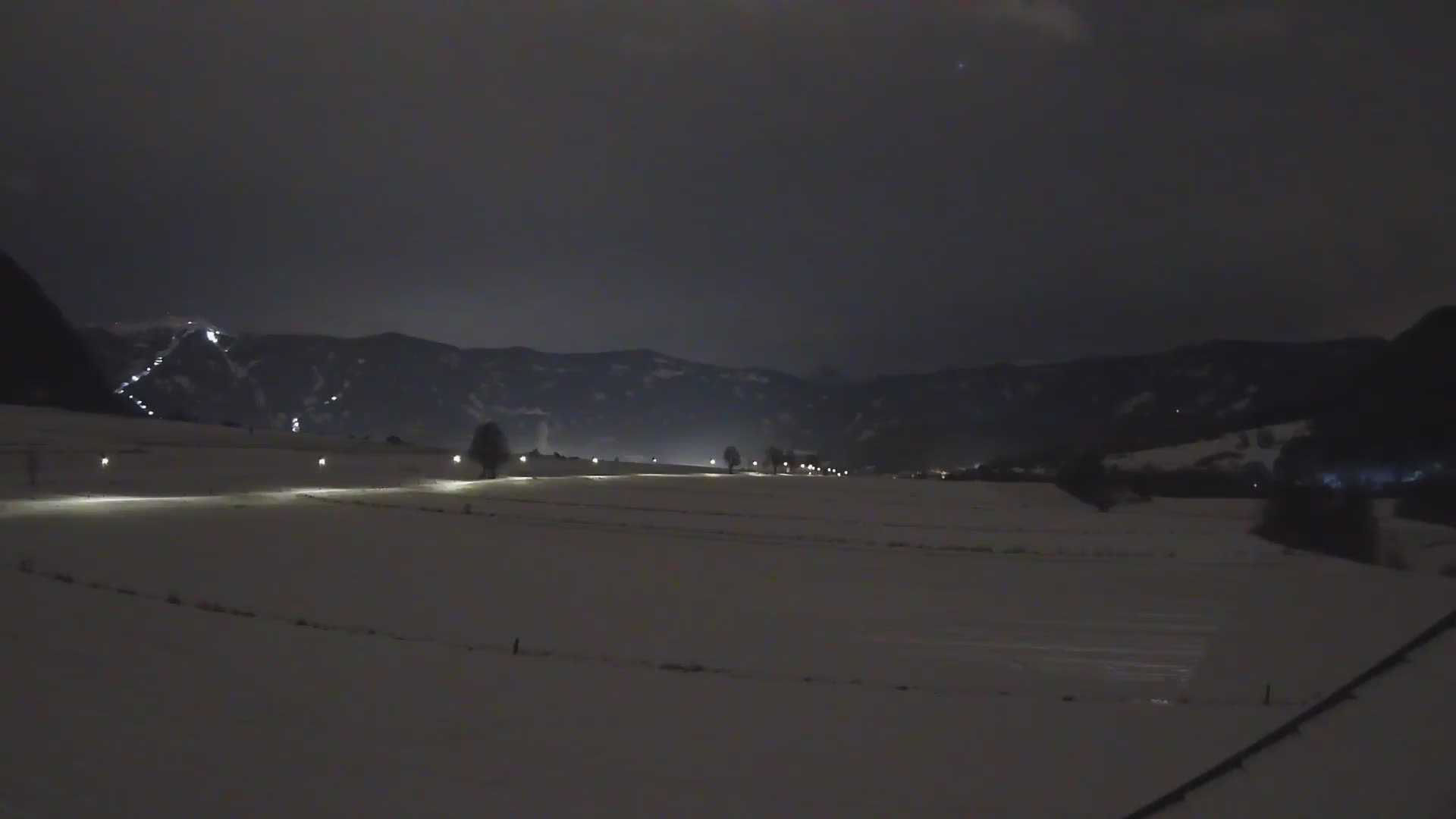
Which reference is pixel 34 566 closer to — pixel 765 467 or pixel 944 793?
pixel 944 793

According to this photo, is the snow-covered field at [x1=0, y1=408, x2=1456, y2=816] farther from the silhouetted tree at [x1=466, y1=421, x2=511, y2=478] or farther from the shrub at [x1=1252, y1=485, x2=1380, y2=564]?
the silhouetted tree at [x1=466, y1=421, x2=511, y2=478]

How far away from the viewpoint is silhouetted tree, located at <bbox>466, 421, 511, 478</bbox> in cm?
7875

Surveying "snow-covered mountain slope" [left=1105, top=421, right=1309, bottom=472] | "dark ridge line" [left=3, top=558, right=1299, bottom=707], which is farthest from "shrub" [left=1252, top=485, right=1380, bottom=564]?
"snow-covered mountain slope" [left=1105, top=421, right=1309, bottom=472]

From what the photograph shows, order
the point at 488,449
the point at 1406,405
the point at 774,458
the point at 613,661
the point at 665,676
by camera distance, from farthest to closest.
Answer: the point at 774,458, the point at 488,449, the point at 1406,405, the point at 613,661, the point at 665,676

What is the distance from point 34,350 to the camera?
124 m

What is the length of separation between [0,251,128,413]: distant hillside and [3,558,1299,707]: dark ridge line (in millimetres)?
113112

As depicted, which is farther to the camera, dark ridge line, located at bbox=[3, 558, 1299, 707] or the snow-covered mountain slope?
the snow-covered mountain slope

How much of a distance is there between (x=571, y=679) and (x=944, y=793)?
522 centimetres

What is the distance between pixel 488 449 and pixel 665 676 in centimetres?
6833

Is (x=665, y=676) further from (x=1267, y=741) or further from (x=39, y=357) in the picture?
(x=39, y=357)

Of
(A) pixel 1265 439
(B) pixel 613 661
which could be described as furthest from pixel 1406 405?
(B) pixel 613 661

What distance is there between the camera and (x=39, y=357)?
12375 centimetres

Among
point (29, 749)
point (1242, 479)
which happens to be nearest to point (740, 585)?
point (29, 749)

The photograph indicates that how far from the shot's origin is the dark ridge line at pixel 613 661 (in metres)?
12.9
